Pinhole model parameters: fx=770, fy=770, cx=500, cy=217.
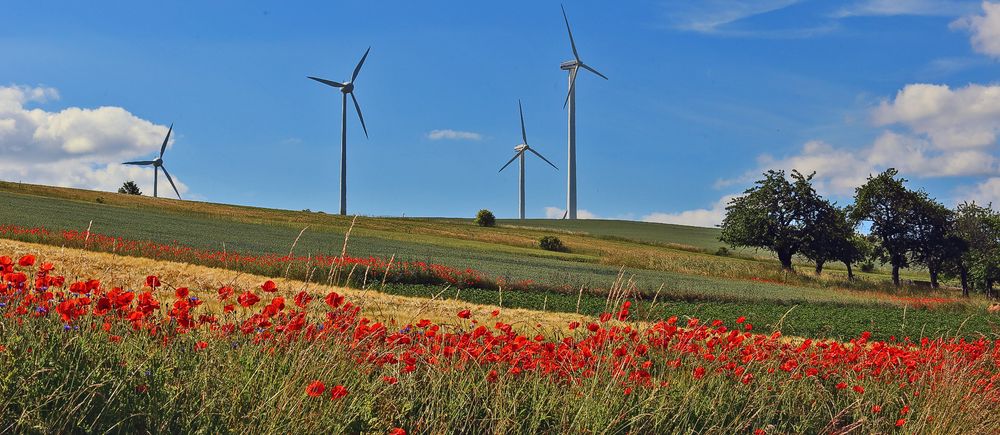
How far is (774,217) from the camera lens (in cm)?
6084

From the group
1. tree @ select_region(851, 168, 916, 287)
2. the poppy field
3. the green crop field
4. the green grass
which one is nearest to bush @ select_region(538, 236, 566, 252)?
the green crop field

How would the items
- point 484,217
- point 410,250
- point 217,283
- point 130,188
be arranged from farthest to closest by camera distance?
1. point 130,188
2. point 484,217
3. point 410,250
4. point 217,283

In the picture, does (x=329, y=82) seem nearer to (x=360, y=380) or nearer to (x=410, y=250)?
(x=410, y=250)

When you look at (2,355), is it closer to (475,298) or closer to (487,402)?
(487,402)

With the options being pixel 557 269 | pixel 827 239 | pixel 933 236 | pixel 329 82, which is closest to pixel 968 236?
pixel 933 236

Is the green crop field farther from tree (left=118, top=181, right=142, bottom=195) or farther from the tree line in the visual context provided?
tree (left=118, top=181, right=142, bottom=195)

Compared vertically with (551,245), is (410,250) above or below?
below

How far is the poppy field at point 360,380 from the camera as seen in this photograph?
5117 millimetres

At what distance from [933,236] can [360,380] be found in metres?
66.7

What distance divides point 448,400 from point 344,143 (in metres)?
71.9

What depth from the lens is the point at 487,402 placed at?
20.6 ft

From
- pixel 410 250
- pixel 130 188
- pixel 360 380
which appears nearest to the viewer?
pixel 360 380

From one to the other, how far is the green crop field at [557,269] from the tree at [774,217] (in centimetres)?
699

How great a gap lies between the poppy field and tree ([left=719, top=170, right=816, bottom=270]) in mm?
53445
